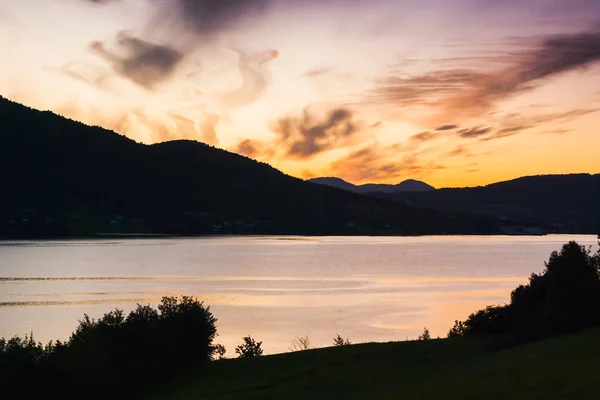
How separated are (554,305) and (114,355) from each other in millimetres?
15230

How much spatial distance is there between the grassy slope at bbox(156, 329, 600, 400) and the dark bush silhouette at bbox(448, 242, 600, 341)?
5.62ft

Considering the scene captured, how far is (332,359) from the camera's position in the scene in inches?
869

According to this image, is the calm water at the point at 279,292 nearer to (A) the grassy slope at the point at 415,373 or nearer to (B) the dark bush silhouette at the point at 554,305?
(A) the grassy slope at the point at 415,373

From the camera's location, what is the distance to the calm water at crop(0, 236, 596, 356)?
4600 cm

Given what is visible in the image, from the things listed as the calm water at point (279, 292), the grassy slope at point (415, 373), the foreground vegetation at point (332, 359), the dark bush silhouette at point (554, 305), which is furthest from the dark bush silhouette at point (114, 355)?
the calm water at point (279, 292)

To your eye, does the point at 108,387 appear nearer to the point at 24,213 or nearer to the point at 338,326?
the point at 338,326

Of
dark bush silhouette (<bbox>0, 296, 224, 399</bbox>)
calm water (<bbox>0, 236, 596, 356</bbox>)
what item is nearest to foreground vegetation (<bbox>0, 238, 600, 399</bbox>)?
dark bush silhouette (<bbox>0, 296, 224, 399</bbox>)

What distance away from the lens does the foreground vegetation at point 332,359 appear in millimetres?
17703

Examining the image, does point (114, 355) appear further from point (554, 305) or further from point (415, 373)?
point (554, 305)

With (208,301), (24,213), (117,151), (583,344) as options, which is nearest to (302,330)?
(208,301)

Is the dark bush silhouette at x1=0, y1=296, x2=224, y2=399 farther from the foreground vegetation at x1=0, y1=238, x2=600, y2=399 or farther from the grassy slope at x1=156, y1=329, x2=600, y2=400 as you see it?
the grassy slope at x1=156, y1=329, x2=600, y2=400

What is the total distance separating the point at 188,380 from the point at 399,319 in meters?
29.6

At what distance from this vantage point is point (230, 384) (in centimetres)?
2081

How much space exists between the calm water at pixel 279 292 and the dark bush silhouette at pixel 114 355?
11.8m
